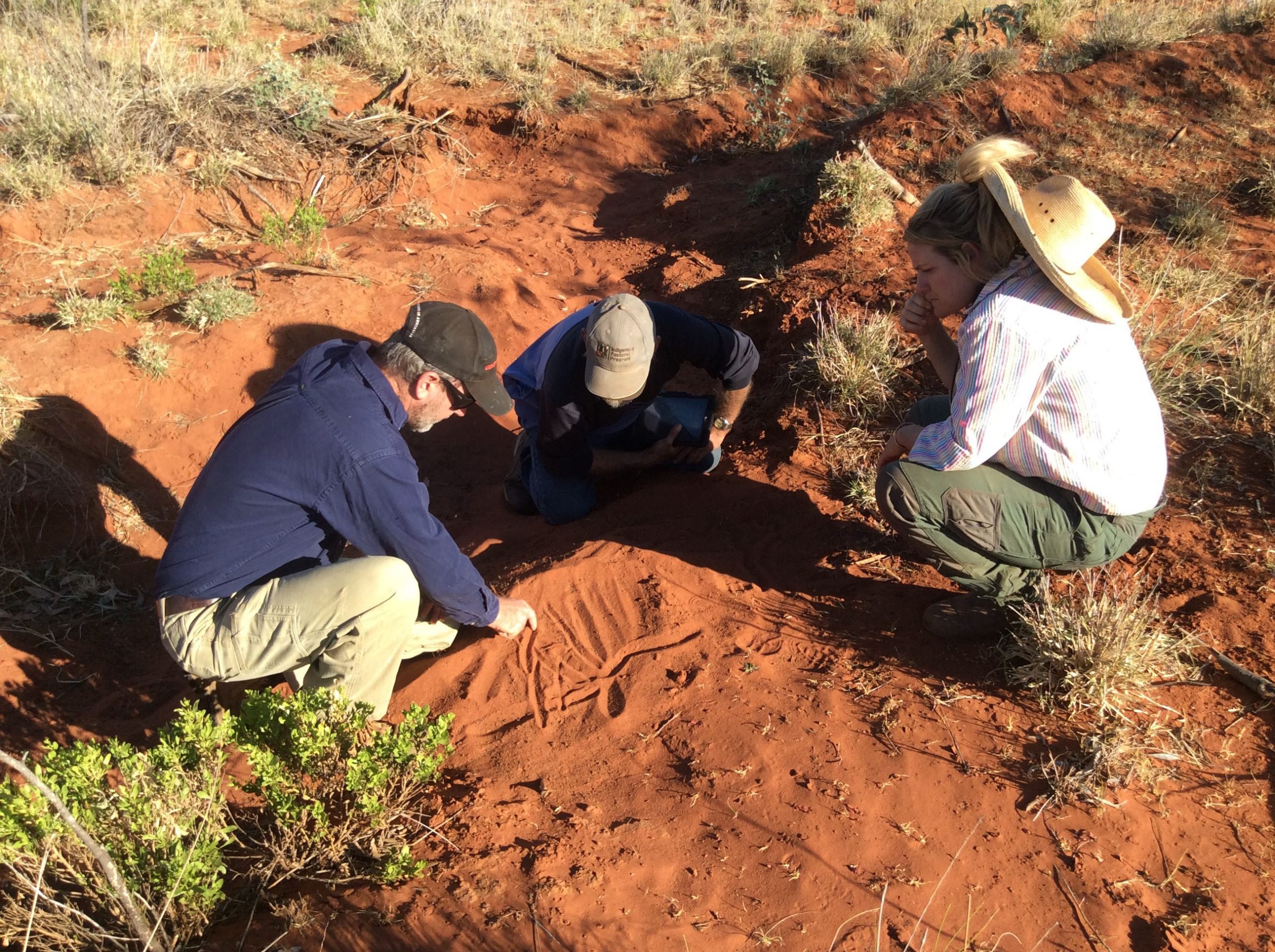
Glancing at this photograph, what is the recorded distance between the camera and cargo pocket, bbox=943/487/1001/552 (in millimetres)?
2949

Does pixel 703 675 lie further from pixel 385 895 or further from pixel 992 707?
pixel 385 895

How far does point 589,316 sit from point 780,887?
7.84ft

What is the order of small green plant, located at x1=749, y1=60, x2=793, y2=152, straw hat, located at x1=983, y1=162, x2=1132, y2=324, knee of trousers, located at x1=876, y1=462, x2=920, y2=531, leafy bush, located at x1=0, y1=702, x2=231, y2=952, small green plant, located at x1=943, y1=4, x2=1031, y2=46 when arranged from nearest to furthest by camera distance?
1. leafy bush, located at x1=0, y1=702, x2=231, y2=952
2. straw hat, located at x1=983, y1=162, x2=1132, y2=324
3. knee of trousers, located at x1=876, y1=462, x2=920, y2=531
4. small green plant, located at x1=943, y1=4, x2=1031, y2=46
5. small green plant, located at x1=749, y1=60, x2=793, y2=152

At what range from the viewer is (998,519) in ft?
→ 9.75

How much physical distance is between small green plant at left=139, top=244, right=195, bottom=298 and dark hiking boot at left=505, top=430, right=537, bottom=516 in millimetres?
2370

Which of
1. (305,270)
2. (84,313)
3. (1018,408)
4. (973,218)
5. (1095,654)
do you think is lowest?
(1095,654)

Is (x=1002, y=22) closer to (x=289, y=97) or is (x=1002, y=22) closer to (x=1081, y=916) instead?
(x=289, y=97)

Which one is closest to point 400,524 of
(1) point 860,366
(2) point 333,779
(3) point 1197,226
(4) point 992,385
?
(2) point 333,779

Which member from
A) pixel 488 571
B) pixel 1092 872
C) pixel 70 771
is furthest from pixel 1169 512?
pixel 70 771

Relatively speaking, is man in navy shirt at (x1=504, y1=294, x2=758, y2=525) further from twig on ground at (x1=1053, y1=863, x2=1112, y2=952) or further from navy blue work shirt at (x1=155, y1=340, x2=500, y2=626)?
twig on ground at (x1=1053, y1=863, x2=1112, y2=952)

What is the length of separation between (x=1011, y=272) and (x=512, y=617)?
2.07m

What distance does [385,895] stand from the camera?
242cm

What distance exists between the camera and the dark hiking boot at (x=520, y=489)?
194 inches

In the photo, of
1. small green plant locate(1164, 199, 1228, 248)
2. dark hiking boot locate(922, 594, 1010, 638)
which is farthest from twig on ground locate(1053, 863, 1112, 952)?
small green plant locate(1164, 199, 1228, 248)
